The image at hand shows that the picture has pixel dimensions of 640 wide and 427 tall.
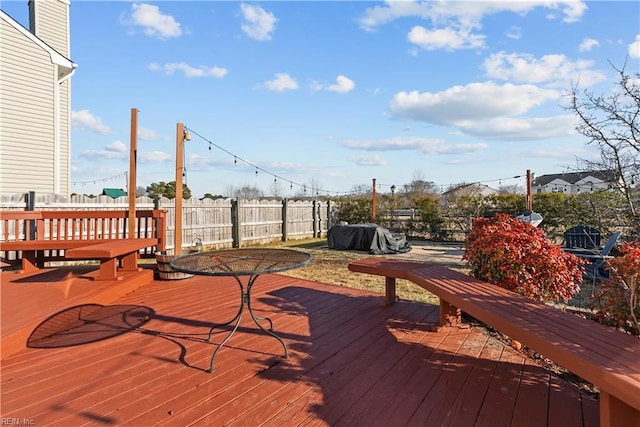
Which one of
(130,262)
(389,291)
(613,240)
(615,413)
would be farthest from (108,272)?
(613,240)

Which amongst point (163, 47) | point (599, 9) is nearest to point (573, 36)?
point (599, 9)

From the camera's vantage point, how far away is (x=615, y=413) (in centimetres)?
129

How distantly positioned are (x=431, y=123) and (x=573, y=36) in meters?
8.74

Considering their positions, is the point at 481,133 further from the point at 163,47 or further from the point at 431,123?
the point at 163,47

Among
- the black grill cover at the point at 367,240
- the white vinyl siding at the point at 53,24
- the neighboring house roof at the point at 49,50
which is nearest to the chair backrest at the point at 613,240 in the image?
the black grill cover at the point at 367,240

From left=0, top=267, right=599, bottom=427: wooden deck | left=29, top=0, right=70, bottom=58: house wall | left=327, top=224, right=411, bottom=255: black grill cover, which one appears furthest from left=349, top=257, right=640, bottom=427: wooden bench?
left=29, top=0, right=70, bottom=58: house wall

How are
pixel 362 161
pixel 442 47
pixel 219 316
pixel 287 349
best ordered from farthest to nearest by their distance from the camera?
pixel 362 161, pixel 442 47, pixel 219 316, pixel 287 349

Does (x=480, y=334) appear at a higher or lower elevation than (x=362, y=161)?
lower

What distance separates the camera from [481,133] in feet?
50.9

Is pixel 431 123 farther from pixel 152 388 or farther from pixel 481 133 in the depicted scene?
pixel 152 388

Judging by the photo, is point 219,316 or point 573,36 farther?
point 573,36

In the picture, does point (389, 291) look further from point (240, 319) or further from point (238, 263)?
point (238, 263)

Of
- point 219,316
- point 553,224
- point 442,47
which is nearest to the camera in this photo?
point 219,316

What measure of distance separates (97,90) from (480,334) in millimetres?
→ 10834
